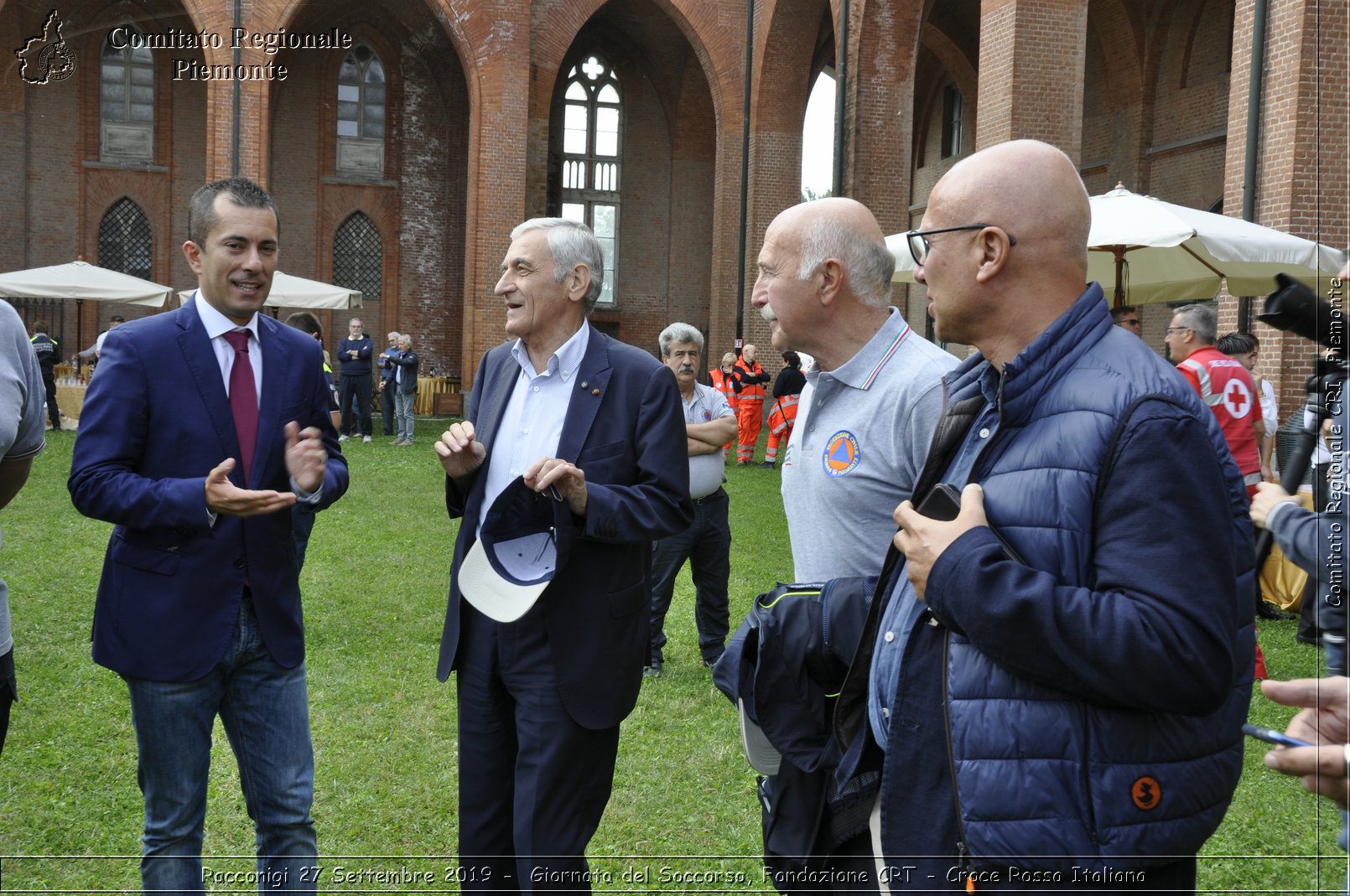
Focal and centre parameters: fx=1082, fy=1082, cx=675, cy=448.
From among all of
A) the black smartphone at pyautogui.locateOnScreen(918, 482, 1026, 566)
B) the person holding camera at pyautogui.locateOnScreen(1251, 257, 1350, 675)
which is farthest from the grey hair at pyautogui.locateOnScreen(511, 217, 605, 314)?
the person holding camera at pyautogui.locateOnScreen(1251, 257, 1350, 675)

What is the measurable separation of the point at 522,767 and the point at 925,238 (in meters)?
1.74

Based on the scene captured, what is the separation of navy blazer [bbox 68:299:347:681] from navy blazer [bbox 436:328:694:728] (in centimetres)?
51

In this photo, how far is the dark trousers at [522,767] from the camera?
2793 millimetres

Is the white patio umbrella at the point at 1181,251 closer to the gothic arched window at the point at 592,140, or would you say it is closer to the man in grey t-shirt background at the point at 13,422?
the man in grey t-shirt background at the point at 13,422

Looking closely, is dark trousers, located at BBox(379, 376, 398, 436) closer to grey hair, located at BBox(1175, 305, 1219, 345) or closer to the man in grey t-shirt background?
grey hair, located at BBox(1175, 305, 1219, 345)

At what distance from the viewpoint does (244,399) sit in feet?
9.44

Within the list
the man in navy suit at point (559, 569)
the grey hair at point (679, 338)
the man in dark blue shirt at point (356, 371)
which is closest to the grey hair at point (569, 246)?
the man in navy suit at point (559, 569)

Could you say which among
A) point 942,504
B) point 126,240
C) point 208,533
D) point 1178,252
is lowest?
point 208,533

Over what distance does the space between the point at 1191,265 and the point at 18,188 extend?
27.2 metres

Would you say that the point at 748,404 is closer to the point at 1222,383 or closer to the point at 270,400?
the point at 1222,383

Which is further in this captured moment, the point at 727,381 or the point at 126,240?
the point at 126,240

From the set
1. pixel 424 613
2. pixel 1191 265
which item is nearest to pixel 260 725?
pixel 424 613

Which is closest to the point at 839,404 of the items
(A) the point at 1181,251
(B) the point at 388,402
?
(A) the point at 1181,251

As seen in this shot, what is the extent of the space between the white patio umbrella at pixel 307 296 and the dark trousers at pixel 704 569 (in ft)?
51.2
